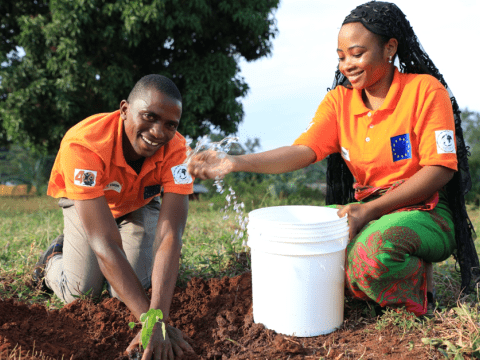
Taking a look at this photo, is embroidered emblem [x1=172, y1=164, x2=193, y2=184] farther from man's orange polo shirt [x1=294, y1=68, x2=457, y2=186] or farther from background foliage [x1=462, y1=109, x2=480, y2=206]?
background foliage [x1=462, y1=109, x2=480, y2=206]

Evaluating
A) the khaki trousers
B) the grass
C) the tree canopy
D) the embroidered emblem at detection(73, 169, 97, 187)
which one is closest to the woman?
the grass

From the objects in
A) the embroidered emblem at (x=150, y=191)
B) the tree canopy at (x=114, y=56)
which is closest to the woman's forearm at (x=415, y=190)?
the embroidered emblem at (x=150, y=191)

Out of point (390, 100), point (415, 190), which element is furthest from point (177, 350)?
point (390, 100)

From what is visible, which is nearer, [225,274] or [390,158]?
[390,158]

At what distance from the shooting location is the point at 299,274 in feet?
6.16

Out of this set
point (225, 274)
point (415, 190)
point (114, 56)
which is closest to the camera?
point (415, 190)

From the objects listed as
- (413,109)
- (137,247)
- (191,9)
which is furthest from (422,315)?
(191,9)

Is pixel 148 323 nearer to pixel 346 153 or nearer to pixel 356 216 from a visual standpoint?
pixel 356 216

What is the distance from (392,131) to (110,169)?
4.96ft

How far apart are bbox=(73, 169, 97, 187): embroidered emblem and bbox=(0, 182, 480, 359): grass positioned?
36.1 inches

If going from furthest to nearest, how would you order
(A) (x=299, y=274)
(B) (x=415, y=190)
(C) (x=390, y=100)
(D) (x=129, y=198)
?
(D) (x=129, y=198) → (C) (x=390, y=100) → (B) (x=415, y=190) → (A) (x=299, y=274)

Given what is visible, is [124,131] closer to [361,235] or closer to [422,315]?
[361,235]

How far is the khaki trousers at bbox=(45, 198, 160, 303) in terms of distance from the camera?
2525mm

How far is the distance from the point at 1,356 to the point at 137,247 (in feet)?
3.64
